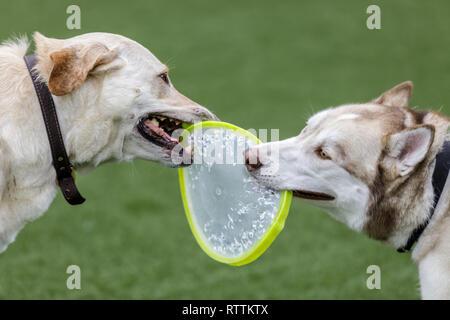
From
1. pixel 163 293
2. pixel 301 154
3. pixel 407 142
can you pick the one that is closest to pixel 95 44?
Result: pixel 301 154

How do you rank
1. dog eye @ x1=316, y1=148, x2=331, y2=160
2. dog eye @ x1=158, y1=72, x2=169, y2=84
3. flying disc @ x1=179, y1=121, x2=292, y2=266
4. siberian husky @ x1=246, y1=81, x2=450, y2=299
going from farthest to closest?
dog eye @ x1=158, y1=72, x2=169, y2=84 < flying disc @ x1=179, y1=121, x2=292, y2=266 < dog eye @ x1=316, y1=148, x2=331, y2=160 < siberian husky @ x1=246, y1=81, x2=450, y2=299

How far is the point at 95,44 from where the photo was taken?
14.3 ft

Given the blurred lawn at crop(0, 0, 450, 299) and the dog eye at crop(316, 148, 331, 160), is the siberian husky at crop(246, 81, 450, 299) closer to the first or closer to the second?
the dog eye at crop(316, 148, 331, 160)

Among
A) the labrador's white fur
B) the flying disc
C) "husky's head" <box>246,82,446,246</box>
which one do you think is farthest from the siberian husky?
the labrador's white fur

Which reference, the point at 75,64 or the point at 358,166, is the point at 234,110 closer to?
the point at 358,166

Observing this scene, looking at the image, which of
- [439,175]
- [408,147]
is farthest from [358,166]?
[439,175]

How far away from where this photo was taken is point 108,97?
437 cm

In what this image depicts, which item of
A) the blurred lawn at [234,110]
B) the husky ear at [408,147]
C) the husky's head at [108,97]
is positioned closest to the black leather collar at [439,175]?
the husky ear at [408,147]

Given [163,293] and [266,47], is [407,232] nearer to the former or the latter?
[163,293]

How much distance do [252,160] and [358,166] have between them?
31.3 inches

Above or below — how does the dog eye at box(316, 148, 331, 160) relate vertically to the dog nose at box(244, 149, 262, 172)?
above

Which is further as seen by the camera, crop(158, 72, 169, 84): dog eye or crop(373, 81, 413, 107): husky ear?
crop(373, 81, 413, 107): husky ear

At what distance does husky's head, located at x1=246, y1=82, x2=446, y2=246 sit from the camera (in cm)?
430

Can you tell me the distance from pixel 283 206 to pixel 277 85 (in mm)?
10412
